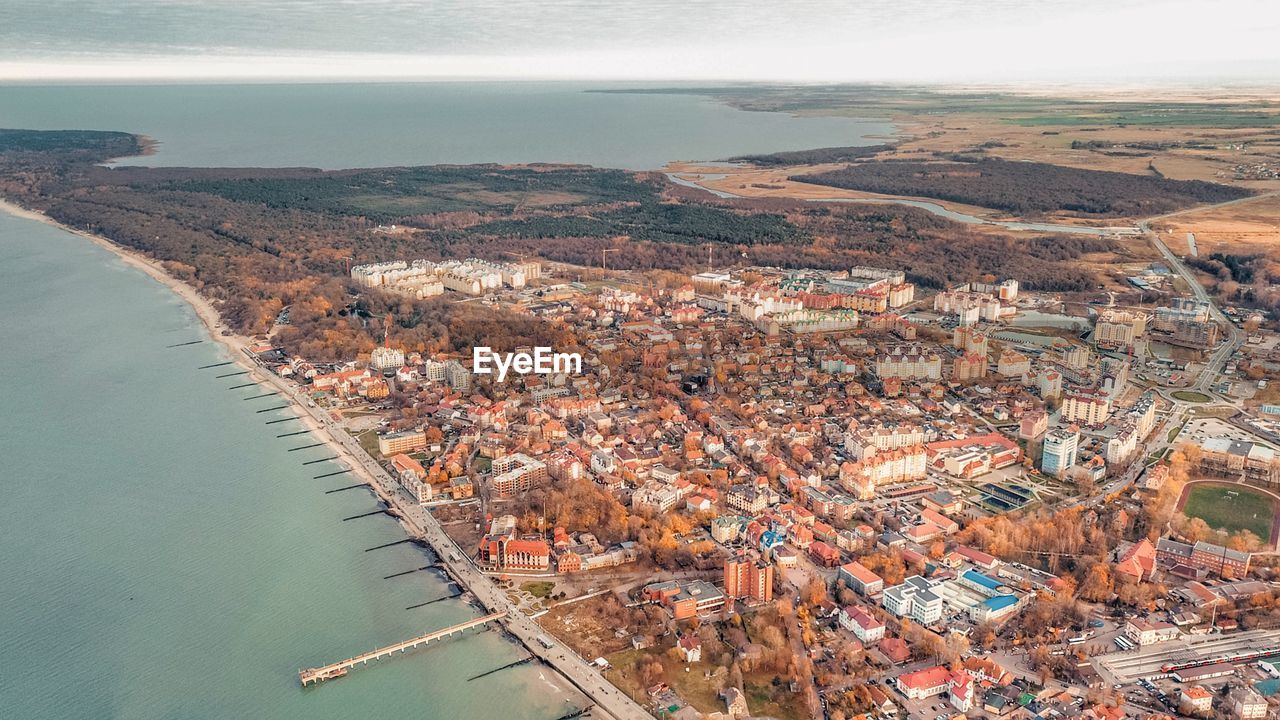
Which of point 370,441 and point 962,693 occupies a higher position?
point 370,441

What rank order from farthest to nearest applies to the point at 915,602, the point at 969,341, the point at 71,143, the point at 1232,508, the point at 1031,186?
the point at 71,143 → the point at 1031,186 → the point at 969,341 → the point at 1232,508 → the point at 915,602

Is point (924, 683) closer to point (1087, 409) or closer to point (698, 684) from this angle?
point (698, 684)

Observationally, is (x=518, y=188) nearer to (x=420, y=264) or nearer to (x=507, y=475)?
(x=420, y=264)

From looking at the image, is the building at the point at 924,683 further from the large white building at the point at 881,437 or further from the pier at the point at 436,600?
the large white building at the point at 881,437

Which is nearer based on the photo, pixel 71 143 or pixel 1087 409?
pixel 1087 409

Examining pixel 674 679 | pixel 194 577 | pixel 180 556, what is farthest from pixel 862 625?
pixel 180 556

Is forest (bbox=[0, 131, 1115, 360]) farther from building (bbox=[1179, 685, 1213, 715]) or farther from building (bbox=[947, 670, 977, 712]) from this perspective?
building (bbox=[1179, 685, 1213, 715])

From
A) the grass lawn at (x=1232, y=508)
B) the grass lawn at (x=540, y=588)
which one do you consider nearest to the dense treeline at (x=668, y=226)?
the grass lawn at (x=1232, y=508)
